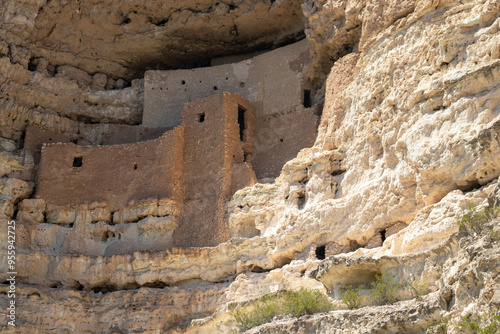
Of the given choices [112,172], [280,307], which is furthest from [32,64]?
[280,307]

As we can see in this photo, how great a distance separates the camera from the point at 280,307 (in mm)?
12453

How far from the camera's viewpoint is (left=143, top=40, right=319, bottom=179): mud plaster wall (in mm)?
18375

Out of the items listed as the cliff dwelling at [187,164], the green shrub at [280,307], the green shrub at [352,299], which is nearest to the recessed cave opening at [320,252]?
the green shrub at [280,307]

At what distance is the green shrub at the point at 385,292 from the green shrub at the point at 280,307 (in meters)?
1.08

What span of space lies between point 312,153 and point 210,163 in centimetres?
304

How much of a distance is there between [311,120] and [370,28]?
3.08m

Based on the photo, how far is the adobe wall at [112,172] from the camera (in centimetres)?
1848

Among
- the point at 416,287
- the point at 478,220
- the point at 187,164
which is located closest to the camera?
the point at 478,220

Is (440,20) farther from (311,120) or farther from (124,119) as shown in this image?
(124,119)

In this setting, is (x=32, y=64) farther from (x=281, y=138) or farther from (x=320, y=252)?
(x=320, y=252)

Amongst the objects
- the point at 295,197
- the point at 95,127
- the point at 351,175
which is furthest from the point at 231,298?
the point at 95,127

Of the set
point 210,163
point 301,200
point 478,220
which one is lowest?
point 478,220

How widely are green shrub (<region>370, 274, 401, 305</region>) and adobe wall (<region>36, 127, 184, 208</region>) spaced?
854 centimetres

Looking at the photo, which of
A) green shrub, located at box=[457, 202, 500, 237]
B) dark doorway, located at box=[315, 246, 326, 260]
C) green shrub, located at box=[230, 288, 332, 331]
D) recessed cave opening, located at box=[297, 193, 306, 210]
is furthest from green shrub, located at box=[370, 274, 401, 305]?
recessed cave opening, located at box=[297, 193, 306, 210]
